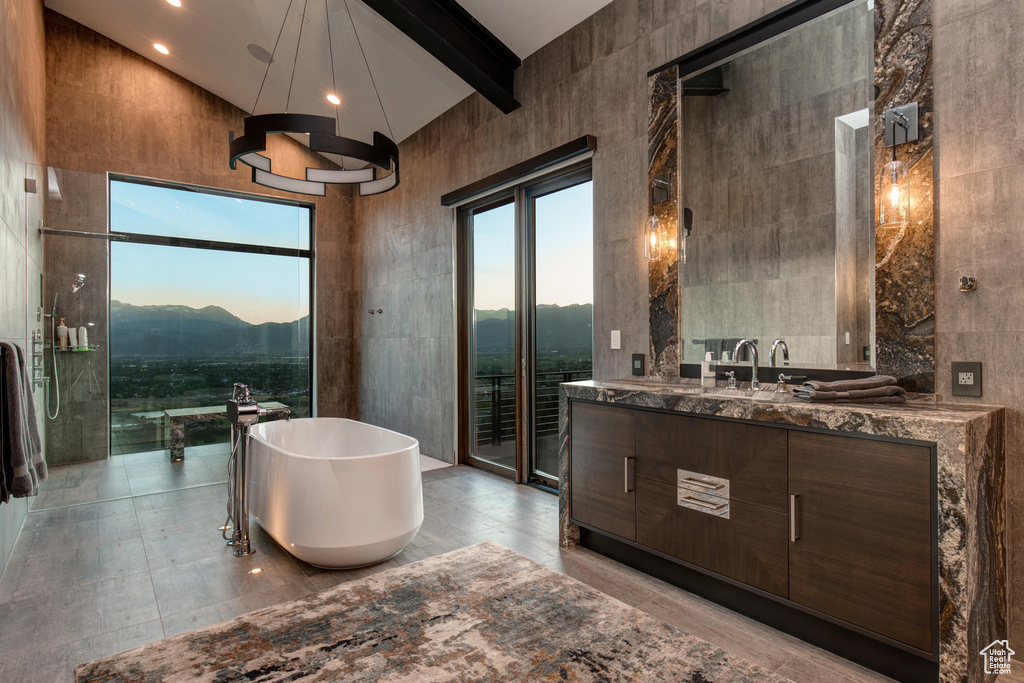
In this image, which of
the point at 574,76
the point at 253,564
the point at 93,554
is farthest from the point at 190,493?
the point at 574,76

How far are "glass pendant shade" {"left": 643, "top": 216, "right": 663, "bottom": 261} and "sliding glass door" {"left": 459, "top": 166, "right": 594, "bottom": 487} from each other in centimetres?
72

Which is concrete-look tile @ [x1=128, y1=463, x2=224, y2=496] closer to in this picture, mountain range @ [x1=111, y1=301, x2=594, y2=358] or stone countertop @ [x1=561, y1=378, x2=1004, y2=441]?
mountain range @ [x1=111, y1=301, x2=594, y2=358]

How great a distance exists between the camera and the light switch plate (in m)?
2.01

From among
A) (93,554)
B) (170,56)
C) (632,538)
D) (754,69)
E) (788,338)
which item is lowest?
(93,554)

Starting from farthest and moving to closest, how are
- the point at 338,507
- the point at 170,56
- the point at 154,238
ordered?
the point at 170,56 < the point at 154,238 < the point at 338,507

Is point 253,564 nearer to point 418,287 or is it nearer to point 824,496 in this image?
point 824,496

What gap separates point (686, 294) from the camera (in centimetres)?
306

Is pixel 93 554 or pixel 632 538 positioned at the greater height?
pixel 632 538

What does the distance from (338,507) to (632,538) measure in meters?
1.43

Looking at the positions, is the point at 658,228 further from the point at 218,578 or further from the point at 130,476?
the point at 130,476

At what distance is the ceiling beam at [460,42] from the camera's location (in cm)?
361

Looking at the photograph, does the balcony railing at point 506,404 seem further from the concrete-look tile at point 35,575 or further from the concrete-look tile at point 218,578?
the concrete-look tile at point 35,575

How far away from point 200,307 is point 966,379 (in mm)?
5404

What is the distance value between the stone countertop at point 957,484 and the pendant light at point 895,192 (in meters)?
0.71
